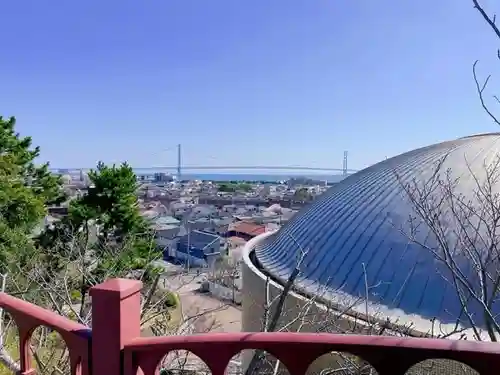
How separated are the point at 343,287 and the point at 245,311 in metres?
Result: 3.20

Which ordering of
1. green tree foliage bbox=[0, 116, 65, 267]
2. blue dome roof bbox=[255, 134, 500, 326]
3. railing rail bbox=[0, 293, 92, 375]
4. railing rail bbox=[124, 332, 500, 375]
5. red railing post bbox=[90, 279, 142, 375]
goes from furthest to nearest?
green tree foliage bbox=[0, 116, 65, 267] < blue dome roof bbox=[255, 134, 500, 326] < railing rail bbox=[0, 293, 92, 375] < red railing post bbox=[90, 279, 142, 375] < railing rail bbox=[124, 332, 500, 375]

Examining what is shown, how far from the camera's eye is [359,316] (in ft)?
28.0

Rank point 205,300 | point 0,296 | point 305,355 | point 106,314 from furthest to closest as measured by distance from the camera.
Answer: point 205,300 < point 0,296 < point 106,314 < point 305,355

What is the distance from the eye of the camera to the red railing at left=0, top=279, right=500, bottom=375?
60.8 inches

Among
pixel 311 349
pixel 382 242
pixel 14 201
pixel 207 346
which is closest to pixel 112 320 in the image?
pixel 207 346

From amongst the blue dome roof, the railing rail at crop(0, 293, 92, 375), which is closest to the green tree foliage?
the blue dome roof

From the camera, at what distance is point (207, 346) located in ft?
6.03

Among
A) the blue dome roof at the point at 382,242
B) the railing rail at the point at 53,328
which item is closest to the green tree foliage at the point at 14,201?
the blue dome roof at the point at 382,242

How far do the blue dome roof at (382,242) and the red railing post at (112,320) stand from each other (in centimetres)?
690

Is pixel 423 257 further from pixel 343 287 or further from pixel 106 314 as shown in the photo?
pixel 106 314

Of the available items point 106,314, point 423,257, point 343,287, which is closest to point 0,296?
point 106,314

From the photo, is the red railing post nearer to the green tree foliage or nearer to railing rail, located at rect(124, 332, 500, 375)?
railing rail, located at rect(124, 332, 500, 375)

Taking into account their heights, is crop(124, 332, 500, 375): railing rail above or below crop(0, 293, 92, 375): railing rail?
above

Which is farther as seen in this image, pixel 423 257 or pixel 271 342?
pixel 423 257
